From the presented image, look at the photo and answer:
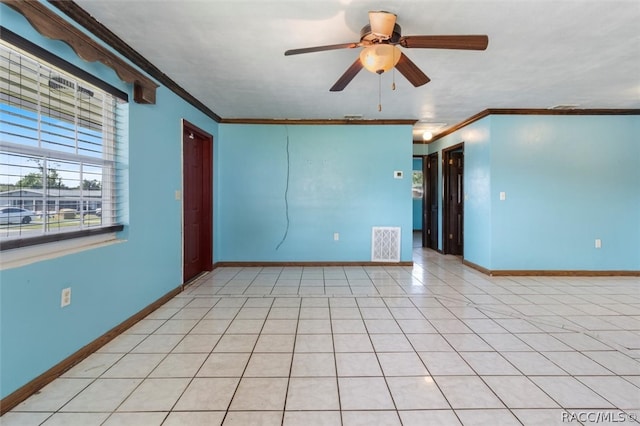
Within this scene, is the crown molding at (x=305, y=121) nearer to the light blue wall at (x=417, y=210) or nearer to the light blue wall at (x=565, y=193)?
the light blue wall at (x=565, y=193)

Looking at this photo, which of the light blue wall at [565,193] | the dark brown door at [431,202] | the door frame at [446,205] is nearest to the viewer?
the light blue wall at [565,193]

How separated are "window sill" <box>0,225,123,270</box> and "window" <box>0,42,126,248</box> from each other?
2 cm

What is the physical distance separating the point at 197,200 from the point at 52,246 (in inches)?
102

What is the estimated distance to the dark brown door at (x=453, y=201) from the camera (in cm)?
629

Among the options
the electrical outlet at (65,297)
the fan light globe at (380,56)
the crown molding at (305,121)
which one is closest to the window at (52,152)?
the electrical outlet at (65,297)

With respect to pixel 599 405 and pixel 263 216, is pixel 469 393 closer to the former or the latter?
pixel 599 405

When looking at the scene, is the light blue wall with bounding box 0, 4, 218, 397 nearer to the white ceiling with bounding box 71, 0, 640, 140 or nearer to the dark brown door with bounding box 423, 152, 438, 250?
the white ceiling with bounding box 71, 0, 640, 140

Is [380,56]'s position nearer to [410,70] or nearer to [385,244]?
[410,70]

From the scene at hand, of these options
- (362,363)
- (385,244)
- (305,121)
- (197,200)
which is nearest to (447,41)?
(362,363)

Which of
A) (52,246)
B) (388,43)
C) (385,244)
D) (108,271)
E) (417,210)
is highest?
(388,43)

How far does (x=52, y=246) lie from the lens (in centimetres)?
202

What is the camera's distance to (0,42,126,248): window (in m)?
1.72

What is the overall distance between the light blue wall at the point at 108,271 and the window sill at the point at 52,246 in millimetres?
46

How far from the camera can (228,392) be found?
1.86m
